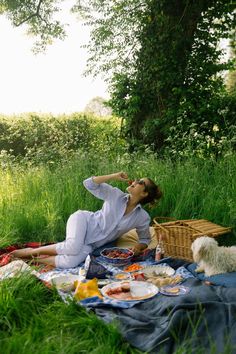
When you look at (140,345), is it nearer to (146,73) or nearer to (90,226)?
(90,226)

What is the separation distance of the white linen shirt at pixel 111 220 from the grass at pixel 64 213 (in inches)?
28.3

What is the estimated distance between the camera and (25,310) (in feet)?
9.62

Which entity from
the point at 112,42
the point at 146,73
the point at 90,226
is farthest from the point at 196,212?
the point at 112,42

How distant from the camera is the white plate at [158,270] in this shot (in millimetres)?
3982

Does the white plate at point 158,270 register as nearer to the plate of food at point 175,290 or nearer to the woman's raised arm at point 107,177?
the plate of food at point 175,290

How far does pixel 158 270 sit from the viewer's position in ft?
13.3

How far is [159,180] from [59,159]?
3.33m

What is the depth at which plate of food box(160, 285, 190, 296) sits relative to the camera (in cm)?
329

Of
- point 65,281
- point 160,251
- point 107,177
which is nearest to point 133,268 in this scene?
point 160,251

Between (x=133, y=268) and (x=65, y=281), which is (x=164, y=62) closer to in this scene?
(x=133, y=268)

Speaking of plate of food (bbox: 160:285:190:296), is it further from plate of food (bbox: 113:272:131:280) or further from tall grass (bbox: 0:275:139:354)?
tall grass (bbox: 0:275:139:354)

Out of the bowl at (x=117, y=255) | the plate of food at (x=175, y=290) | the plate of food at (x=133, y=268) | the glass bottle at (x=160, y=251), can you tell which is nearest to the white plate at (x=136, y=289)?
the plate of food at (x=175, y=290)

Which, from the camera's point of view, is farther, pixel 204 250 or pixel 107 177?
pixel 107 177

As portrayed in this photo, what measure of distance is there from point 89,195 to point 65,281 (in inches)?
93.6
